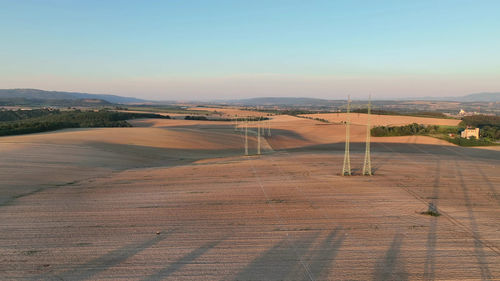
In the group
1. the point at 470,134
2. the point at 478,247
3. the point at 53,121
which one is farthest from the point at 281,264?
the point at 53,121

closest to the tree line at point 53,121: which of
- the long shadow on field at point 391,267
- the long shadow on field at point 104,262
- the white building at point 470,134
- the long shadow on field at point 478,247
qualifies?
the long shadow on field at point 104,262

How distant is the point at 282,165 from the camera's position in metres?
26.9

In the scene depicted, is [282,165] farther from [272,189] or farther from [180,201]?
[180,201]

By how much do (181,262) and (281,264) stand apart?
2.76 m

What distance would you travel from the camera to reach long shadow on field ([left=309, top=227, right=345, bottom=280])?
9.11m

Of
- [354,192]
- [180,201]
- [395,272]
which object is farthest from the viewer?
[354,192]

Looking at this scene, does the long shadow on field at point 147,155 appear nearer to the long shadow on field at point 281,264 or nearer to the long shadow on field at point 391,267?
the long shadow on field at point 281,264

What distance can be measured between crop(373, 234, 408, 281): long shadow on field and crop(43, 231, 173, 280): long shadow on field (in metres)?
6.60

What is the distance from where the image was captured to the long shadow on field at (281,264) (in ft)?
29.0

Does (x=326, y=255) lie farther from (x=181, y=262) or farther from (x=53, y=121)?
(x=53, y=121)

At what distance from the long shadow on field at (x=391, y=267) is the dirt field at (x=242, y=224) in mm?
55

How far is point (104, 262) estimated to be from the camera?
9.45 metres

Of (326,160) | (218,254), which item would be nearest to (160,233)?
(218,254)

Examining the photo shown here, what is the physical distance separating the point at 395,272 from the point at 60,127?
63.4 m
